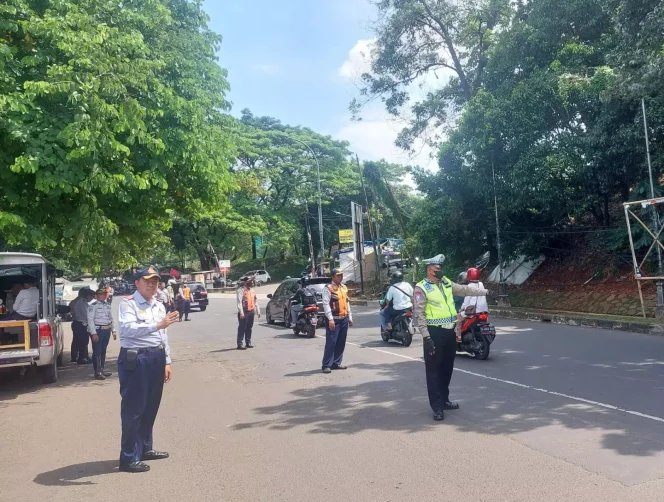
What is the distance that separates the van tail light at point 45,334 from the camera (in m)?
9.33

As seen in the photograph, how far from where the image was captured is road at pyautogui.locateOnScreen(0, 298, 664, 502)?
4.63 meters

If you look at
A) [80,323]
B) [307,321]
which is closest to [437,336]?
[80,323]

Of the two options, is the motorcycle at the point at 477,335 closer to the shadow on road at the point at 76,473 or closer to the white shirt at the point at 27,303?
the shadow on road at the point at 76,473

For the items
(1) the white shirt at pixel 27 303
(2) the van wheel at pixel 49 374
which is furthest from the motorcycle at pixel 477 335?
(1) the white shirt at pixel 27 303

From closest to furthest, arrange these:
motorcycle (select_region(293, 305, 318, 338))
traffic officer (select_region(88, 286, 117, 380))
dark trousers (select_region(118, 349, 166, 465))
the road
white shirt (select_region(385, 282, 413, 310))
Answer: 1. the road
2. dark trousers (select_region(118, 349, 166, 465))
3. traffic officer (select_region(88, 286, 117, 380))
4. white shirt (select_region(385, 282, 413, 310))
5. motorcycle (select_region(293, 305, 318, 338))

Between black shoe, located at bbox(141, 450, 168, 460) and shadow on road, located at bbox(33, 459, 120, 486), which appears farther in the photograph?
black shoe, located at bbox(141, 450, 168, 460)

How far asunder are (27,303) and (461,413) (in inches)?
300

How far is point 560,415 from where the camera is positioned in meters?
6.44

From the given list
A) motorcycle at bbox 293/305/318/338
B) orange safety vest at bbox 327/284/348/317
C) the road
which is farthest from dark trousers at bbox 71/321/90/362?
orange safety vest at bbox 327/284/348/317

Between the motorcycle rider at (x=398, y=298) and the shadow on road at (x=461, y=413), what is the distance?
163 inches

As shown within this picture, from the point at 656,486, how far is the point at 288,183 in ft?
156

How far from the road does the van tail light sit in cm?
82

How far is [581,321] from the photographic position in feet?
50.9

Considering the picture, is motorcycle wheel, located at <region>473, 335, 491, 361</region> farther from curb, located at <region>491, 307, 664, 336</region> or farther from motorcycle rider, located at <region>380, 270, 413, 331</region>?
curb, located at <region>491, 307, 664, 336</region>
